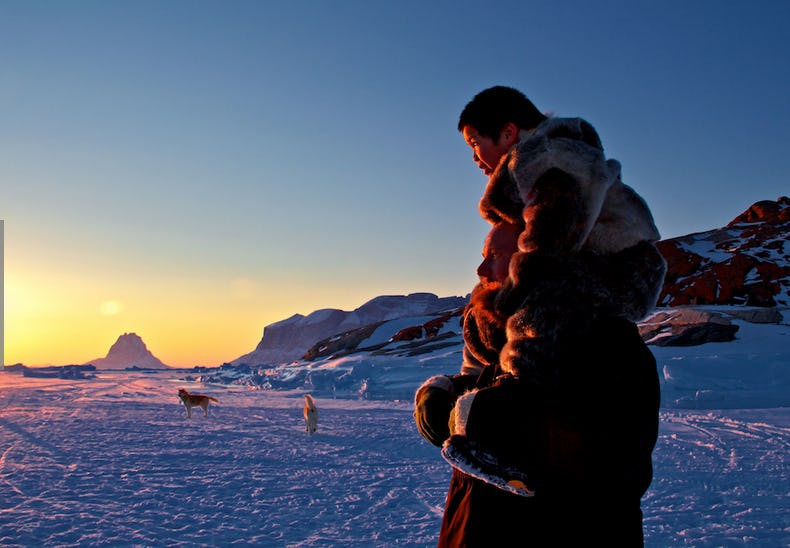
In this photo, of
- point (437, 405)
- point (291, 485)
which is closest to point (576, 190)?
point (437, 405)

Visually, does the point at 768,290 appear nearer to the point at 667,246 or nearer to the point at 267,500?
the point at 667,246

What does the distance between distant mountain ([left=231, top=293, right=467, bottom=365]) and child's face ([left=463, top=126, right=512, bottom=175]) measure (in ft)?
357

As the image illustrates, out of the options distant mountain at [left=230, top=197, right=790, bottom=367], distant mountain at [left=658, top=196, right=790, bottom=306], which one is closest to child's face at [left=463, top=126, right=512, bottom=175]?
distant mountain at [left=230, top=197, right=790, bottom=367]

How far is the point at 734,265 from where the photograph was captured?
88.9ft

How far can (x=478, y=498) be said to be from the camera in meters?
1.24

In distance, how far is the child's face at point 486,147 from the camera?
5.08ft

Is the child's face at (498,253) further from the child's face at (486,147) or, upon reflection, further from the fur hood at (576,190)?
the child's face at (486,147)

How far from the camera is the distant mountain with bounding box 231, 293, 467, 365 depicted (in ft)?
386

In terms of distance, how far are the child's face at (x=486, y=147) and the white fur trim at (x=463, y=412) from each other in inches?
29.5

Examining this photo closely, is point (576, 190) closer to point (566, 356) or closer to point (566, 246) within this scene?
point (566, 246)

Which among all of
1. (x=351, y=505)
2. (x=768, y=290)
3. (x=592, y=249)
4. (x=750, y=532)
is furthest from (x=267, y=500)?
(x=768, y=290)

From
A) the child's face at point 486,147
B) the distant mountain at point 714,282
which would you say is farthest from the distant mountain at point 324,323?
the child's face at point 486,147

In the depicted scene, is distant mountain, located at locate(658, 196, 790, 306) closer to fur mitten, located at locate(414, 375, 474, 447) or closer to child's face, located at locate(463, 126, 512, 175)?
child's face, located at locate(463, 126, 512, 175)

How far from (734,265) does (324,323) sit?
368ft
